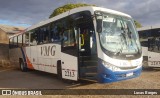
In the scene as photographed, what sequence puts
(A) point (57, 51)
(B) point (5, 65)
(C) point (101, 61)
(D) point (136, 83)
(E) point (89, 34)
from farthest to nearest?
(B) point (5, 65) < (A) point (57, 51) < (D) point (136, 83) < (E) point (89, 34) < (C) point (101, 61)

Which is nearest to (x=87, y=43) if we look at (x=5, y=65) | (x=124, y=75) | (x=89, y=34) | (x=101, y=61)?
(x=89, y=34)

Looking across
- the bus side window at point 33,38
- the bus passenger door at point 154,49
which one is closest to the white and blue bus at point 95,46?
the bus side window at point 33,38

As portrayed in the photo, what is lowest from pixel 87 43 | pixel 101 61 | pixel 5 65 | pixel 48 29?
pixel 5 65

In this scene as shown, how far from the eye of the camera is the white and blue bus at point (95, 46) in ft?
28.9

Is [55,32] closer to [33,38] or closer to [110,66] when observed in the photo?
[33,38]

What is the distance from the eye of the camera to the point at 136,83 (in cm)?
1063

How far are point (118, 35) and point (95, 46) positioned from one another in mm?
1135

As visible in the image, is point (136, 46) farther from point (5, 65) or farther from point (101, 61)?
point (5, 65)

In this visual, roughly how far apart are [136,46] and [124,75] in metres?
1.61

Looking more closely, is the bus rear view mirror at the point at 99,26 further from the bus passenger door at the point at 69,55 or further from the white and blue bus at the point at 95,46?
the bus passenger door at the point at 69,55

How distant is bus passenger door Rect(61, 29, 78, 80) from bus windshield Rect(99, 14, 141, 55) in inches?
60.5

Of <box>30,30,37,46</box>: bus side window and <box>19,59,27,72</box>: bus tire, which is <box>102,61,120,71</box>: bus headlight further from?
<box>19,59,27,72</box>: bus tire

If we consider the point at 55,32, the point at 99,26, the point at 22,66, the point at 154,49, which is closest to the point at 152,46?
the point at 154,49

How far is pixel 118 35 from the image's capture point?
944 cm
